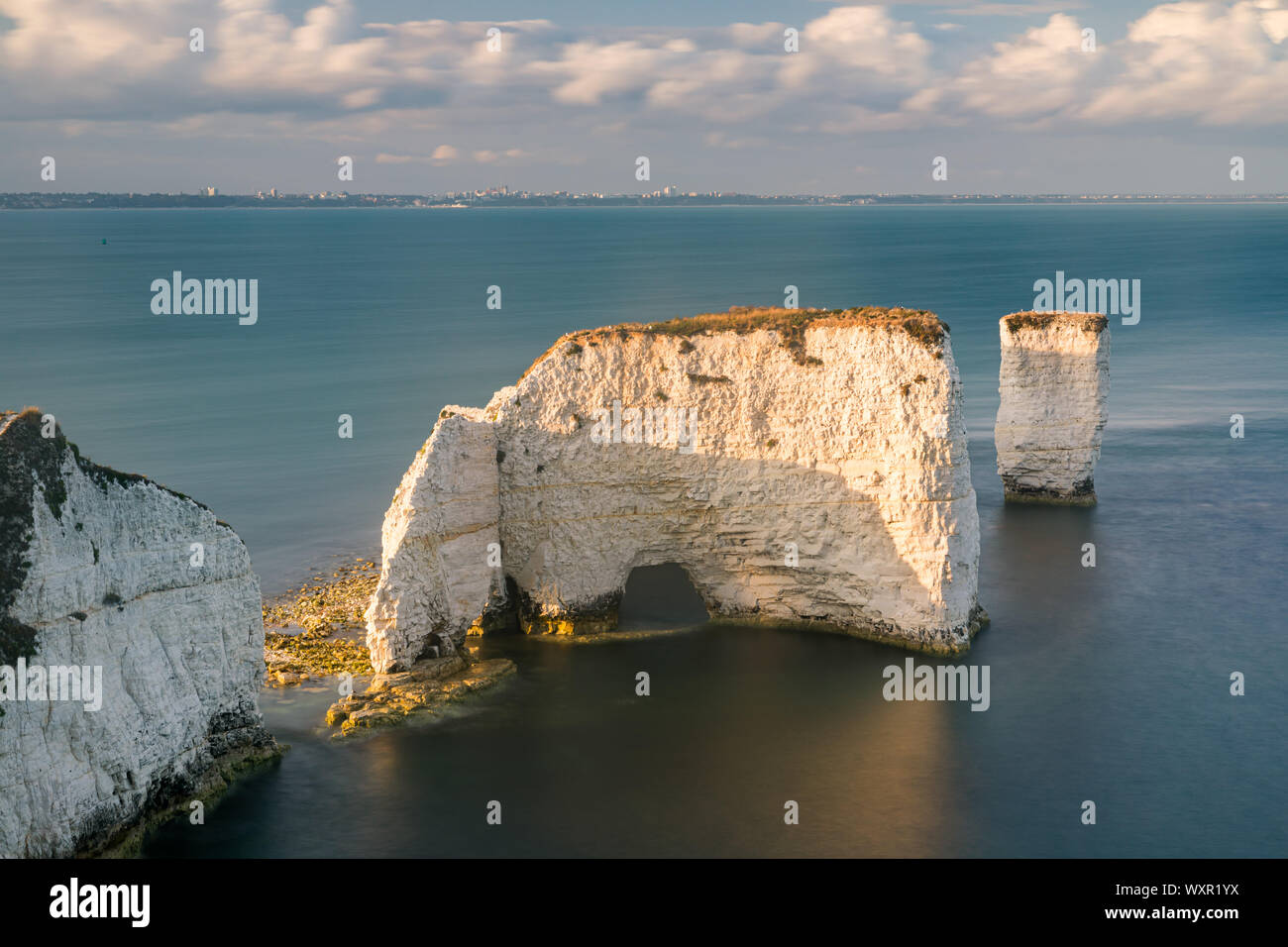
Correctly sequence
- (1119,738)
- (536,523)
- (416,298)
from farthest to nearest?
1. (416,298)
2. (536,523)
3. (1119,738)

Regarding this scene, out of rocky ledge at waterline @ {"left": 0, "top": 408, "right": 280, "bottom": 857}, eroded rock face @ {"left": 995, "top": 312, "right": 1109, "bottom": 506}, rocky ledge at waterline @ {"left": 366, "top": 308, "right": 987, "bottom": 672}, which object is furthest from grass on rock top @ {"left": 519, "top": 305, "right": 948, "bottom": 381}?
eroded rock face @ {"left": 995, "top": 312, "right": 1109, "bottom": 506}

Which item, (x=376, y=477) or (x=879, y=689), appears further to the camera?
(x=376, y=477)

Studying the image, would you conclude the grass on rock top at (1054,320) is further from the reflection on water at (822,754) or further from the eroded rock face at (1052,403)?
the reflection on water at (822,754)

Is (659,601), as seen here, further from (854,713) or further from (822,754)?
(822,754)

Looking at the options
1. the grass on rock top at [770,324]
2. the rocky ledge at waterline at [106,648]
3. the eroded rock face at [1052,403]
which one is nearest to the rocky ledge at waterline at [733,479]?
the grass on rock top at [770,324]

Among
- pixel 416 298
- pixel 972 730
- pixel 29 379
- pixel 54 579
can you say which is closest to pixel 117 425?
pixel 29 379
